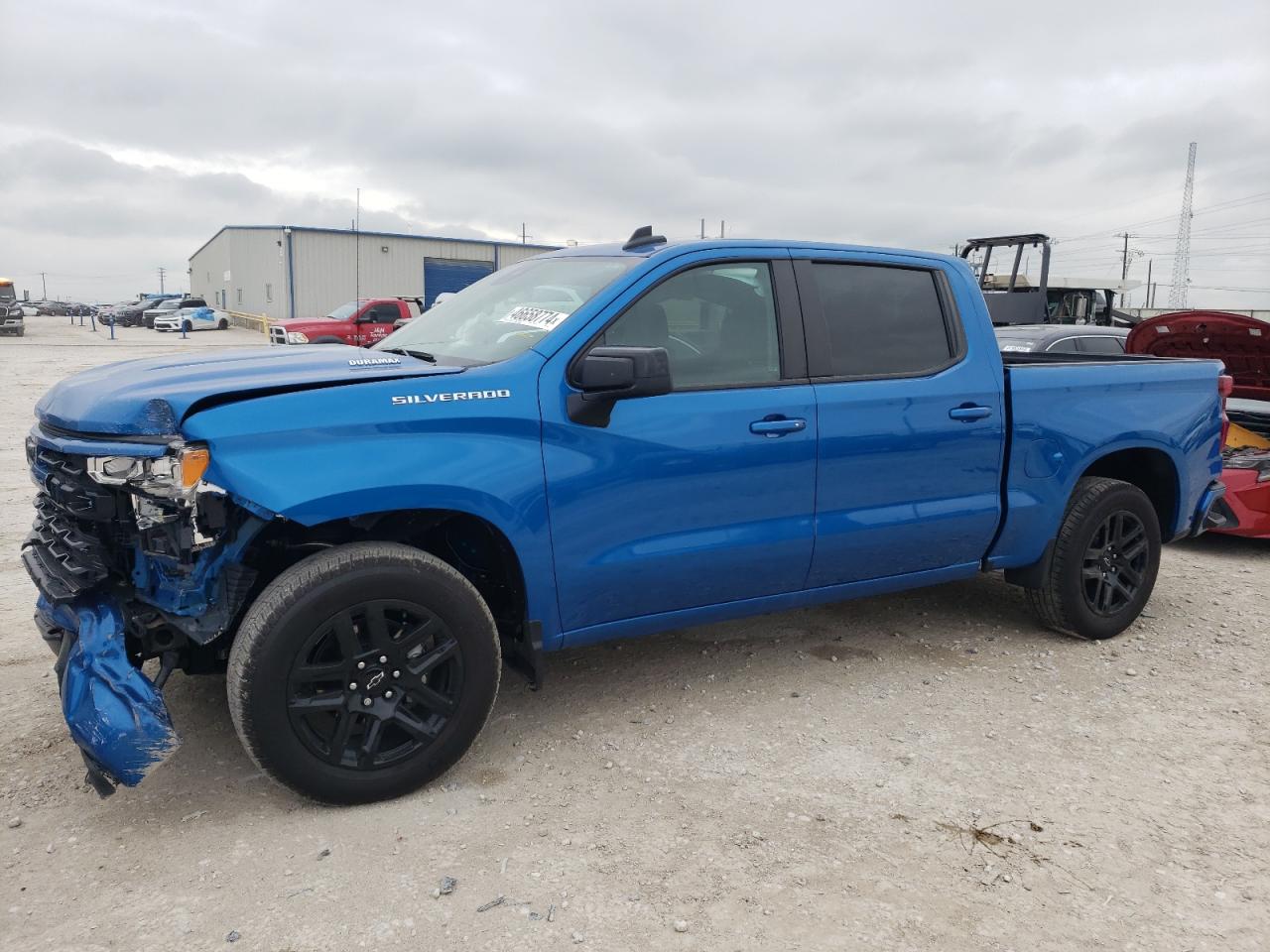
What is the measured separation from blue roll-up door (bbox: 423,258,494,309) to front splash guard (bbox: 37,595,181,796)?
46062mm

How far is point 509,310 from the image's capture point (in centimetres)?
387

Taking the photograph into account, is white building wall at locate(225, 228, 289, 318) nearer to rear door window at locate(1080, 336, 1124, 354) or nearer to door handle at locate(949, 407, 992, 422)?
rear door window at locate(1080, 336, 1124, 354)

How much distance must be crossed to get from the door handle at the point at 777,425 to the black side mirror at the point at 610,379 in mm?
476

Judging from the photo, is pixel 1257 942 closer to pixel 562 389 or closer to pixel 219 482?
pixel 562 389

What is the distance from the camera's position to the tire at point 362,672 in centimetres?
293

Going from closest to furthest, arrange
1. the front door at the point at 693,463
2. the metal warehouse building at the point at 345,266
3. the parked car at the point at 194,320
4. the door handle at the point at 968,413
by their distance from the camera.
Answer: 1. the front door at the point at 693,463
2. the door handle at the point at 968,413
3. the parked car at the point at 194,320
4. the metal warehouse building at the point at 345,266

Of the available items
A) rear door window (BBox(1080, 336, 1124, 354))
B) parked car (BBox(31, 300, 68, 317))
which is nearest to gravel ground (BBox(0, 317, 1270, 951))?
rear door window (BBox(1080, 336, 1124, 354))

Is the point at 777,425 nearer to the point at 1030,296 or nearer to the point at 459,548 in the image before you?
the point at 459,548

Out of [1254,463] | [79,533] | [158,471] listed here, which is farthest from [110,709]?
[1254,463]

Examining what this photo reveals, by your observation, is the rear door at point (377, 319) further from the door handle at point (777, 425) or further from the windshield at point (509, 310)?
the door handle at point (777, 425)

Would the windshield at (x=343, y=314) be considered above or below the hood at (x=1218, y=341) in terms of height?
above

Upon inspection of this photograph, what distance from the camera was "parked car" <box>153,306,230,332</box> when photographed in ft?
142

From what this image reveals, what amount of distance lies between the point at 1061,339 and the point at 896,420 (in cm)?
577

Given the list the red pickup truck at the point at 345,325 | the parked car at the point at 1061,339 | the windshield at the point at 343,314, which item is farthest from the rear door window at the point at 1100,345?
the windshield at the point at 343,314
